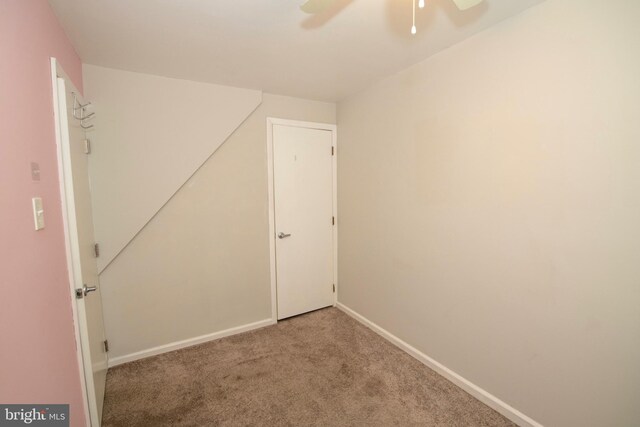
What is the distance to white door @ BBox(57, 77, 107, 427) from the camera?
1368 mm

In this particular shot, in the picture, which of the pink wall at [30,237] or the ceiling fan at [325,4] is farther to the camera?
the ceiling fan at [325,4]

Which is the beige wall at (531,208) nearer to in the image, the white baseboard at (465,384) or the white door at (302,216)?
the white baseboard at (465,384)

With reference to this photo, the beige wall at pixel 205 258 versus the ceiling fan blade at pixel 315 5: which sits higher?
the ceiling fan blade at pixel 315 5

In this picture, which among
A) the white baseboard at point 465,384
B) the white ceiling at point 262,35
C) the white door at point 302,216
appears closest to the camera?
the white ceiling at point 262,35

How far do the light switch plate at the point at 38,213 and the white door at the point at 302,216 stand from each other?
6.17 feet

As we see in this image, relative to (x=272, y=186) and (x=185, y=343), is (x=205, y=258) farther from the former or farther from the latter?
(x=272, y=186)

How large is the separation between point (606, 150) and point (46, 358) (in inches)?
99.7

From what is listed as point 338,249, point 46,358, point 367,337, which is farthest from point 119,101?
point 367,337

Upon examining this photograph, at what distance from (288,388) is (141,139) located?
7.40 feet

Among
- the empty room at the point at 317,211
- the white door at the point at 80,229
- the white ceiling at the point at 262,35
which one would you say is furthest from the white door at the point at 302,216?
the white door at the point at 80,229

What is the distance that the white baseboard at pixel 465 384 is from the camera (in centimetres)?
164

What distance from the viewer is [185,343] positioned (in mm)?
2502

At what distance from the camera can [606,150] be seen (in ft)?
4.18

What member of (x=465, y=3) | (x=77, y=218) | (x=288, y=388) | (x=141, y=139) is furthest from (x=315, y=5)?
(x=288, y=388)
